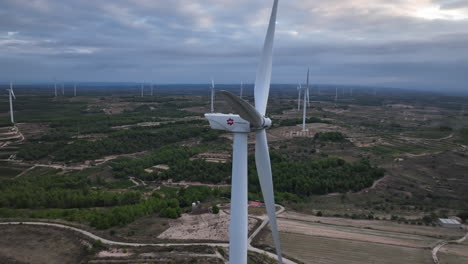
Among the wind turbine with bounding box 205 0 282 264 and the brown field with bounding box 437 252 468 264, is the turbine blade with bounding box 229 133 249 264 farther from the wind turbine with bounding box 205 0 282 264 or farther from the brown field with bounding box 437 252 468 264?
the brown field with bounding box 437 252 468 264

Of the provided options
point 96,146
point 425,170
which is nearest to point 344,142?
point 425,170

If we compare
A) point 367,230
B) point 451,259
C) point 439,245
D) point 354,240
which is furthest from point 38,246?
point 439,245

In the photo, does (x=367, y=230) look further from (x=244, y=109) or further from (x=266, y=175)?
(x=244, y=109)

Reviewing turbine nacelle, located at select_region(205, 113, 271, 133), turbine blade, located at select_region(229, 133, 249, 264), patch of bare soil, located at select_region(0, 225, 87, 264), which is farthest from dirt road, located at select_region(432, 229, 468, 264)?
patch of bare soil, located at select_region(0, 225, 87, 264)

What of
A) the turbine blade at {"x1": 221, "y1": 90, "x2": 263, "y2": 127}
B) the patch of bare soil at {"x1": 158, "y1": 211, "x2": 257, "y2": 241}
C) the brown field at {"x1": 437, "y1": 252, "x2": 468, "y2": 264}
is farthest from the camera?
the patch of bare soil at {"x1": 158, "y1": 211, "x2": 257, "y2": 241}

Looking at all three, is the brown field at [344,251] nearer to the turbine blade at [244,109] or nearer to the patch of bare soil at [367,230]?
the patch of bare soil at [367,230]

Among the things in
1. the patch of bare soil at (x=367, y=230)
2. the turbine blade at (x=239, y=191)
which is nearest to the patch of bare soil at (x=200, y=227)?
the patch of bare soil at (x=367, y=230)
